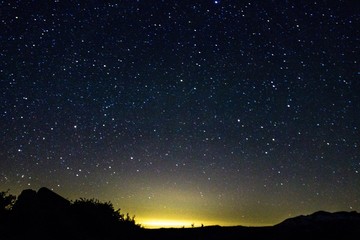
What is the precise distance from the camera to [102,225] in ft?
41.2

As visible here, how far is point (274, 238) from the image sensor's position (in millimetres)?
9453

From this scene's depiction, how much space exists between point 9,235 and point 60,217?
1843 mm

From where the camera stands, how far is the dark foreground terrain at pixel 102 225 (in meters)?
9.65

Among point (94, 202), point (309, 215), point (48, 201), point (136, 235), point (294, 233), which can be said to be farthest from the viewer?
point (94, 202)

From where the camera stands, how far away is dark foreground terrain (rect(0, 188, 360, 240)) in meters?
9.65

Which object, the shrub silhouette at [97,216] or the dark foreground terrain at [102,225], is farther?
the shrub silhouette at [97,216]

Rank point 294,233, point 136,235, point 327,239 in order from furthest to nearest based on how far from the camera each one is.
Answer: point 136,235, point 294,233, point 327,239

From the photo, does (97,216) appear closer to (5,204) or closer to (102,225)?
(102,225)

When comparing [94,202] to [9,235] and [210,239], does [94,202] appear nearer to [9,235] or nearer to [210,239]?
[9,235]

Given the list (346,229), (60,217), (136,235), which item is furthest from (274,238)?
(60,217)

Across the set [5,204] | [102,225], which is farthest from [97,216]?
[5,204]

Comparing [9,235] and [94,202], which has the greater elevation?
[94,202]

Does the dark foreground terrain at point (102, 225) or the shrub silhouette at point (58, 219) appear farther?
the shrub silhouette at point (58, 219)

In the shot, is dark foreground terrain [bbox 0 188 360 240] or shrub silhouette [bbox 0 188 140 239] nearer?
dark foreground terrain [bbox 0 188 360 240]
